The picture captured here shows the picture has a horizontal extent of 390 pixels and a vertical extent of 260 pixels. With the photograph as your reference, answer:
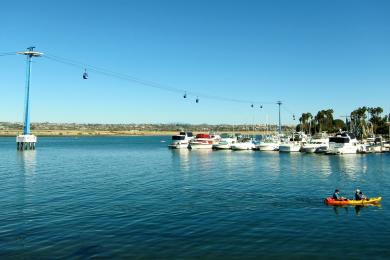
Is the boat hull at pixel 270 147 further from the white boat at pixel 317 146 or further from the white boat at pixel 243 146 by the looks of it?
the white boat at pixel 317 146

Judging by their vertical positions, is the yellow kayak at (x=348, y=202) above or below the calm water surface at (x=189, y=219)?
above

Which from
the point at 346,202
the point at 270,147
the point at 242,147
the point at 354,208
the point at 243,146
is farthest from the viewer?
the point at 243,146

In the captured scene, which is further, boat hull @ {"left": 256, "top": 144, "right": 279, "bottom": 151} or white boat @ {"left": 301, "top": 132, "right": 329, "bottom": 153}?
boat hull @ {"left": 256, "top": 144, "right": 279, "bottom": 151}

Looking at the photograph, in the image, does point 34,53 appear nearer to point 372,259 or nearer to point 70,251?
point 70,251

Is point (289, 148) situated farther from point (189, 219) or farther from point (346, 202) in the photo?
point (189, 219)

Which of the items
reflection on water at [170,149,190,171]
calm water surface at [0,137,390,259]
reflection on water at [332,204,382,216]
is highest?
reflection on water at [170,149,190,171]

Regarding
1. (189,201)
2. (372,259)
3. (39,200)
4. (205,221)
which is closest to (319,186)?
(189,201)

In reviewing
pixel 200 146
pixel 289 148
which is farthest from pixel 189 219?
pixel 200 146

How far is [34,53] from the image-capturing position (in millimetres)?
136375

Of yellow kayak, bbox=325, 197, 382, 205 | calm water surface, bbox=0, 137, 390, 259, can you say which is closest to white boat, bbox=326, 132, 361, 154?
calm water surface, bbox=0, 137, 390, 259

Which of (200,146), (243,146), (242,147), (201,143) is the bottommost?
(200,146)

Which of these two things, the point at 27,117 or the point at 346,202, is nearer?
the point at 346,202

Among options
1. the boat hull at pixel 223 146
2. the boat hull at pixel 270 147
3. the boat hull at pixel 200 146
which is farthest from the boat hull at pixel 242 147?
the boat hull at pixel 200 146

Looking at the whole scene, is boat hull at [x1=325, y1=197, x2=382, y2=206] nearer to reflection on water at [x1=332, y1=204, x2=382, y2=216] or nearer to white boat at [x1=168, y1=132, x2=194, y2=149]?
reflection on water at [x1=332, y1=204, x2=382, y2=216]
